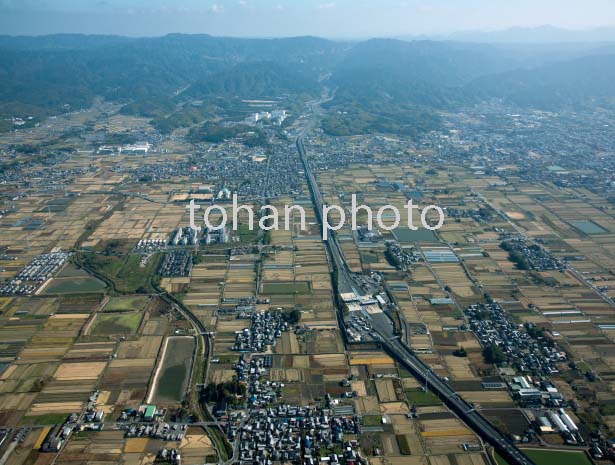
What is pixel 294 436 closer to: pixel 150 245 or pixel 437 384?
pixel 437 384

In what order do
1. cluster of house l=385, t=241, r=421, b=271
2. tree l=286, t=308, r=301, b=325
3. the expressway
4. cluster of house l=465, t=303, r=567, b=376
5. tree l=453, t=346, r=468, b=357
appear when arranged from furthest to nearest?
cluster of house l=385, t=241, r=421, b=271 < tree l=286, t=308, r=301, b=325 < tree l=453, t=346, r=468, b=357 < cluster of house l=465, t=303, r=567, b=376 < the expressway

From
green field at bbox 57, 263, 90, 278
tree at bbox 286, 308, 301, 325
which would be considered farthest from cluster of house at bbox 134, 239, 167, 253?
tree at bbox 286, 308, 301, 325

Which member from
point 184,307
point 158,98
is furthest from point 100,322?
point 158,98

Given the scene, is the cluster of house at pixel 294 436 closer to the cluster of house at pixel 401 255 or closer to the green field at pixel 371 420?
the green field at pixel 371 420

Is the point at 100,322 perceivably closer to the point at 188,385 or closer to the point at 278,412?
the point at 188,385

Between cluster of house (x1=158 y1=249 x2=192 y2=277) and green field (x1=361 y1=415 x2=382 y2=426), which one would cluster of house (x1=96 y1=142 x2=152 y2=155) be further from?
green field (x1=361 y1=415 x2=382 y2=426)

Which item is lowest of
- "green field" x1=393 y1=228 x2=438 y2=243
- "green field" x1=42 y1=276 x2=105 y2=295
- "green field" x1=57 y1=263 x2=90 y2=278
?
"green field" x1=393 y1=228 x2=438 y2=243

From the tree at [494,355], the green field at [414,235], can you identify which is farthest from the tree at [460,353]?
the green field at [414,235]

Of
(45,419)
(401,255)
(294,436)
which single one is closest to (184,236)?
(401,255)
